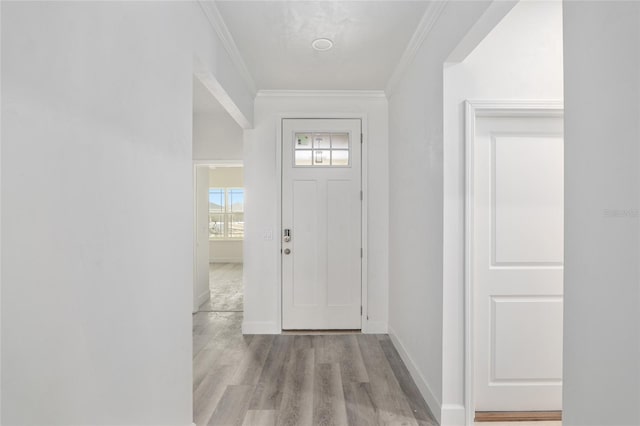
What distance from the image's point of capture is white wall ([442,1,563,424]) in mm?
2021

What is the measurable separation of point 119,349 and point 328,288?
106 inches

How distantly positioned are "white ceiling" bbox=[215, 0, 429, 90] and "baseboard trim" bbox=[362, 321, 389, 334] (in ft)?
8.17

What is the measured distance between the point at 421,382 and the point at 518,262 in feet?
3.54

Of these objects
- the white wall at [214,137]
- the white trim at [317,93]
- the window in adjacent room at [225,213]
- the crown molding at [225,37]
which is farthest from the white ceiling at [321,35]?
the window in adjacent room at [225,213]

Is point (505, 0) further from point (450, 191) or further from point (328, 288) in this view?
point (328, 288)

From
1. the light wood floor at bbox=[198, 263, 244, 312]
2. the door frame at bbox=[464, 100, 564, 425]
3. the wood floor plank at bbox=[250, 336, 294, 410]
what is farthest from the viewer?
the light wood floor at bbox=[198, 263, 244, 312]

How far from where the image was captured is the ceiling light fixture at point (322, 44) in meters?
2.53

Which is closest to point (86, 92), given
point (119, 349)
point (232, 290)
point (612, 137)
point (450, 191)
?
point (119, 349)

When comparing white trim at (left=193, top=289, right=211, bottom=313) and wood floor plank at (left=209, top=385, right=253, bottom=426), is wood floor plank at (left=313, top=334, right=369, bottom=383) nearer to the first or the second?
wood floor plank at (left=209, top=385, right=253, bottom=426)

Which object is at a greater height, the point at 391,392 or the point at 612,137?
the point at 612,137

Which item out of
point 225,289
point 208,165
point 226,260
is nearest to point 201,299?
point 225,289

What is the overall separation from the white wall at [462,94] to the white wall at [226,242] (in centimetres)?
766

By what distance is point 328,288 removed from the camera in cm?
374

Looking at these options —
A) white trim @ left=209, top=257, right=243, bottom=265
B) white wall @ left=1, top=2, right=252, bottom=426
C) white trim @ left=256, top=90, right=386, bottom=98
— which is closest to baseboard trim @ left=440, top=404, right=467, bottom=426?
white wall @ left=1, top=2, right=252, bottom=426
